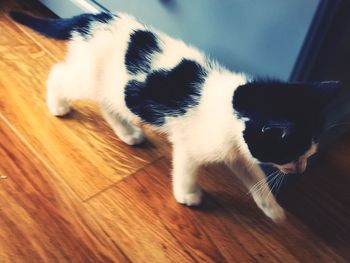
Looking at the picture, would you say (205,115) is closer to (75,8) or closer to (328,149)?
(328,149)

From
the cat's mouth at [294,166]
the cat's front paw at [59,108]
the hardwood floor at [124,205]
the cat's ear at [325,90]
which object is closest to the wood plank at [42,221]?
the hardwood floor at [124,205]

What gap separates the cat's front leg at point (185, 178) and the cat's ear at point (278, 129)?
25 cm

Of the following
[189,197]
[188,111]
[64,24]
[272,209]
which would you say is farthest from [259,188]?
[64,24]

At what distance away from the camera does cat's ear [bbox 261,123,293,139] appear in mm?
700

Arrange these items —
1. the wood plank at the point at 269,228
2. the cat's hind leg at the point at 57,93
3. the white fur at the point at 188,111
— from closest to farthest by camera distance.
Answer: the white fur at the point at 188,111 → the wood plank at the point at 269,228 → the cat's hind leg at the point at 57,93

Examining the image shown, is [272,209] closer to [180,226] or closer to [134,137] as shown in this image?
[180,226]

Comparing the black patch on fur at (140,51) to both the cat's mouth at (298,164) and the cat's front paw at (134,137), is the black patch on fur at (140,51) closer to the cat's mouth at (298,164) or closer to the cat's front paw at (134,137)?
the cat's front paw at (134,137)

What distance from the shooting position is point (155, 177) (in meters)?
1.08

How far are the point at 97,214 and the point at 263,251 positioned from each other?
1.33 ft

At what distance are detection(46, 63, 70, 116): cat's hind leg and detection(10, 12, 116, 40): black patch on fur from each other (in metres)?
0.09

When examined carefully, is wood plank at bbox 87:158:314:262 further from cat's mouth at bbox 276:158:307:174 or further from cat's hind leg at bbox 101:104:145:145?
cat's mouth at bbox 276:158:307:174

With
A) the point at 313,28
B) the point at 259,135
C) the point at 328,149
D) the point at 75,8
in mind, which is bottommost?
the point at 328,149

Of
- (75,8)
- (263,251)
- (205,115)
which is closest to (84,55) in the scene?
(205,115)

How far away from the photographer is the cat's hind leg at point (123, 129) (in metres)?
1.13
